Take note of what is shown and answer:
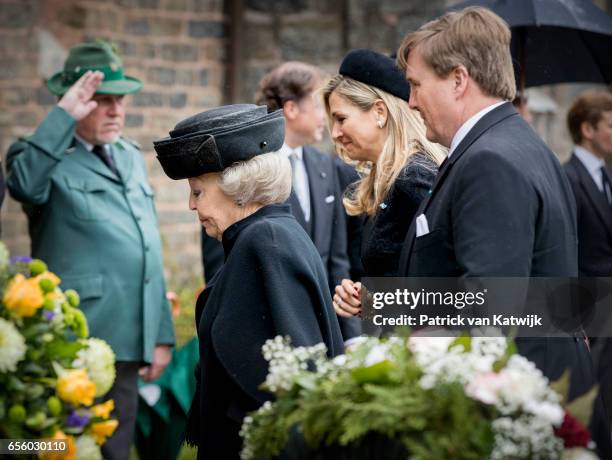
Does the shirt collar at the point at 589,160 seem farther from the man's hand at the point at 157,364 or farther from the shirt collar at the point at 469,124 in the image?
the shirt collar at the point at 469,124

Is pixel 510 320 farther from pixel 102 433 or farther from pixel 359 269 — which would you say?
pixel 359 269

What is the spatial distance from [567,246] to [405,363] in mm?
856

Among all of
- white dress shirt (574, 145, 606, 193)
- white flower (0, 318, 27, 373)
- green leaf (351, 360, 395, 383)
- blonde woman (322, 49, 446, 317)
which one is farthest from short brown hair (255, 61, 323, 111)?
green leaf (351, 360, 395, 383)

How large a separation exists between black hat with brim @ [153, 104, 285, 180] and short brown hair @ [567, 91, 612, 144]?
3.84 meters

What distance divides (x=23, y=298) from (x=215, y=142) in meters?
0.95

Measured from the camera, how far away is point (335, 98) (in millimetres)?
4238

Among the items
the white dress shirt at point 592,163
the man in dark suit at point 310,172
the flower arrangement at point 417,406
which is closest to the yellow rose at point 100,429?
the flower arrangement at point 417,406

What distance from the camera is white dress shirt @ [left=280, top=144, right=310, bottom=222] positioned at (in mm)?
5227

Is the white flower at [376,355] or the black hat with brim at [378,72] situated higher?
the black hat with brim at [378,72]

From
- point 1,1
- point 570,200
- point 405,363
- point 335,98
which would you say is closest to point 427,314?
point 570,200

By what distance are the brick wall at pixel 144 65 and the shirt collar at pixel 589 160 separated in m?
3.38

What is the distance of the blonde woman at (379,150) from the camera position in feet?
12.2

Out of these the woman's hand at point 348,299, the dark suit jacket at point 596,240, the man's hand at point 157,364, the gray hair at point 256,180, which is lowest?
the man's hand at point 157,364

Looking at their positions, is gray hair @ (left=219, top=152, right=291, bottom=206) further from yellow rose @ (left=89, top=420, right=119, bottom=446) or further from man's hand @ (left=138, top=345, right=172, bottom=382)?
man's hand @ (left=138, top=345, right=172, bottom=382)
